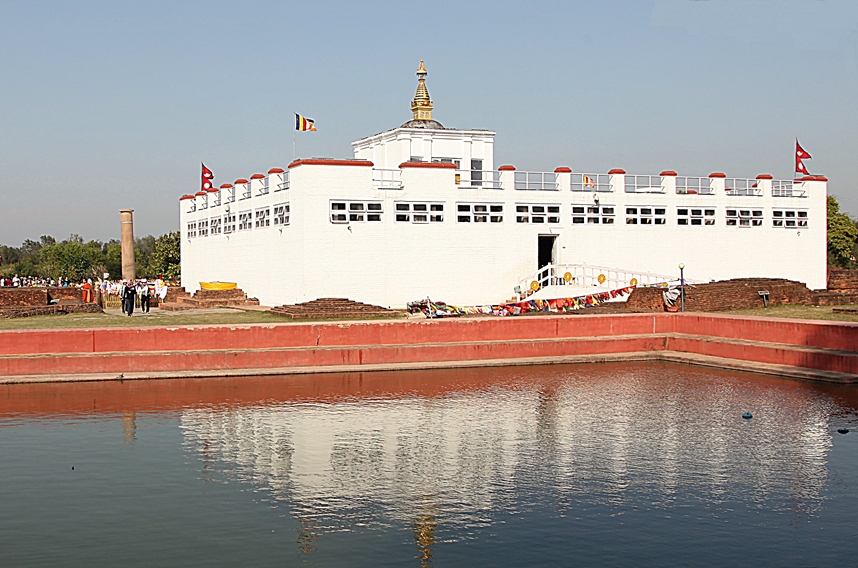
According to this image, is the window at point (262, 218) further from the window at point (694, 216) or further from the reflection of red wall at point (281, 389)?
the window at point (694, 216)

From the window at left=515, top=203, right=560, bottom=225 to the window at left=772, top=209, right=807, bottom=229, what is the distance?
11.0 meters

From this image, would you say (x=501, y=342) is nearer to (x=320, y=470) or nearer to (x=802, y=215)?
(x=320, y=470)

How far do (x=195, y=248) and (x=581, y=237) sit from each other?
2138cm

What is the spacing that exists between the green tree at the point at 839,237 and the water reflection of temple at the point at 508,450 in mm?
52948

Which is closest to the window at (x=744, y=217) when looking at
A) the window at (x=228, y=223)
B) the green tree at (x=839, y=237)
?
the window at (x=228, y=223)

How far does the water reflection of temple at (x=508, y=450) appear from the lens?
13328 mm

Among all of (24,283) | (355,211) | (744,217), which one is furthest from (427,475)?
(24,283)

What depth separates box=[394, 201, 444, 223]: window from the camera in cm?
3700

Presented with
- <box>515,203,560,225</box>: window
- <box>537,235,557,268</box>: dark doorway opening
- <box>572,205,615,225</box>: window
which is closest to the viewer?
<box>515,203,560,225</box>: window

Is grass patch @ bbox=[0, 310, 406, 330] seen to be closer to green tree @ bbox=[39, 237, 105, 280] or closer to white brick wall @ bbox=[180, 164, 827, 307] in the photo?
white brick wall @ bbox=[180, 164, 827, 307]

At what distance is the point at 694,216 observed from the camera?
4241 centimetres

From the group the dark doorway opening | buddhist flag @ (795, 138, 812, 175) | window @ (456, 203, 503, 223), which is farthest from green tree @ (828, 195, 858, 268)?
window @ (456, 203, 503, 223)

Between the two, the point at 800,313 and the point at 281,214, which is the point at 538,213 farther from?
the point at 800,313

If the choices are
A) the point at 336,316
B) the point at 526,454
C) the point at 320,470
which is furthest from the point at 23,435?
the point at 336,316
